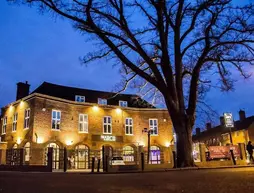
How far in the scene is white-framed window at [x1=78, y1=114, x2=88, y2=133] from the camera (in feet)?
104

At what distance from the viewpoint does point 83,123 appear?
3184 cm

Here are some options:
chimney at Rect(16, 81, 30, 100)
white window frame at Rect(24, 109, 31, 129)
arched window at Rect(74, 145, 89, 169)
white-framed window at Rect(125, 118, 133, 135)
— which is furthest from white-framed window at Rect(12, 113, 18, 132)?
white-framed window at Rect(125, 118, 133, 135)

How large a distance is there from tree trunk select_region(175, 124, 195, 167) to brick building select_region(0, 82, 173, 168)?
8768 mm

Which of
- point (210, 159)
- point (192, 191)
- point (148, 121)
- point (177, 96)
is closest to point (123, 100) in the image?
point (148, 121)

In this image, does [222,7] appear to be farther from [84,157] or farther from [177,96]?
[84,157]

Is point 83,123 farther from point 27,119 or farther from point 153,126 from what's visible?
point 153,126

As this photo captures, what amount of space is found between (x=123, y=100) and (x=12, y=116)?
45.3 feet

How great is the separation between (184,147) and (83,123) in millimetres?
18455

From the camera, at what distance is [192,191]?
187 inches

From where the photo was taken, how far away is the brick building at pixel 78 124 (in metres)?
27.3

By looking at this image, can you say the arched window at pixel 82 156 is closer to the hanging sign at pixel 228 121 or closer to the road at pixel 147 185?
the hanging sign at pixel 228 121

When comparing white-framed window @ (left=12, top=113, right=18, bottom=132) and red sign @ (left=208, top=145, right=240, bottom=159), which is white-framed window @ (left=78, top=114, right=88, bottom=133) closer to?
white-framed window @ (left=12, top=113, right=18, bottom=132)

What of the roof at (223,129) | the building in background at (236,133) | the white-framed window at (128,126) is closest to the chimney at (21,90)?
the white-framed window at (128,126)

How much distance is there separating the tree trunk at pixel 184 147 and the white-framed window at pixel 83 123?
17.9 metres
